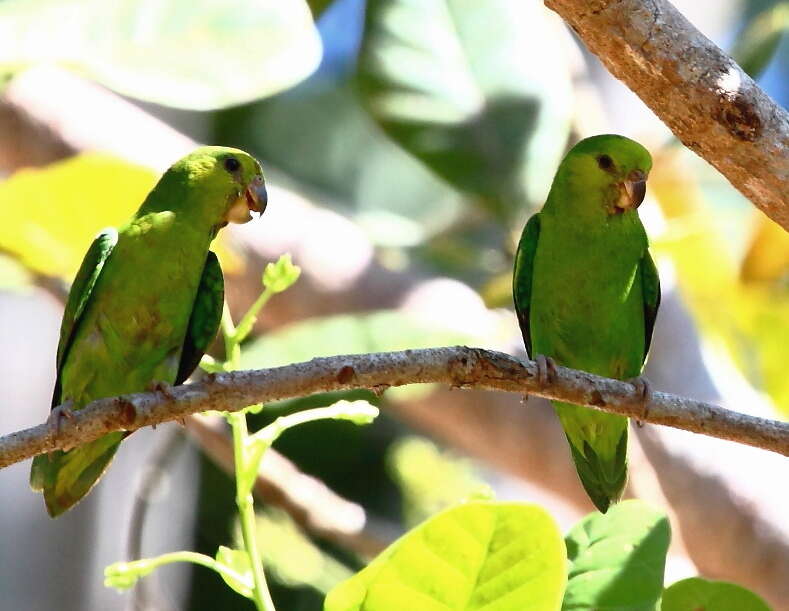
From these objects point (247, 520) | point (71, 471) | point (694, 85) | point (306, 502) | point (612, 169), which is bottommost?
point (306, 502)

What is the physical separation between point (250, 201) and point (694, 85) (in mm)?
859

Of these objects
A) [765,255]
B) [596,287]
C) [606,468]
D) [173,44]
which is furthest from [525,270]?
[765,255]

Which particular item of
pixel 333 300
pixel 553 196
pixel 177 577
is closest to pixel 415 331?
pixel 553 196

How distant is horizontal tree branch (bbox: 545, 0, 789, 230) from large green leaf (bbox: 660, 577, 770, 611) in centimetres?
53

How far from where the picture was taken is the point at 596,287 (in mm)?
2055

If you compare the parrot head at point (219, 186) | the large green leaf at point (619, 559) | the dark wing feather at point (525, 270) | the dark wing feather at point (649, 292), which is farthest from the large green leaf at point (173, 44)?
the large green leaf at point (619, 559)

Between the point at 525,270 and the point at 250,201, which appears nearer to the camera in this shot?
the point at 250,201

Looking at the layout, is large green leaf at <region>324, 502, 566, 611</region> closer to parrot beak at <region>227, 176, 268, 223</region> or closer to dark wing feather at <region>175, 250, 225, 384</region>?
dark wing feather at <region>175, 250, 225, 384</region>

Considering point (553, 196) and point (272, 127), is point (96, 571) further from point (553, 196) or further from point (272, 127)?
point (553, 196)

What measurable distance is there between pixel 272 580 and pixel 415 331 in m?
1.32

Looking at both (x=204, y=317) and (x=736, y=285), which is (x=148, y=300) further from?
(x=736, y=285)

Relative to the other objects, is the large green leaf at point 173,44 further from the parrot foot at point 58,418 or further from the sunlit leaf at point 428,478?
the sunlit leaf at point 428,478

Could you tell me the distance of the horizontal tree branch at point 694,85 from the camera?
4.83 ft

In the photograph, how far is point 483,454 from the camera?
2.59 m
